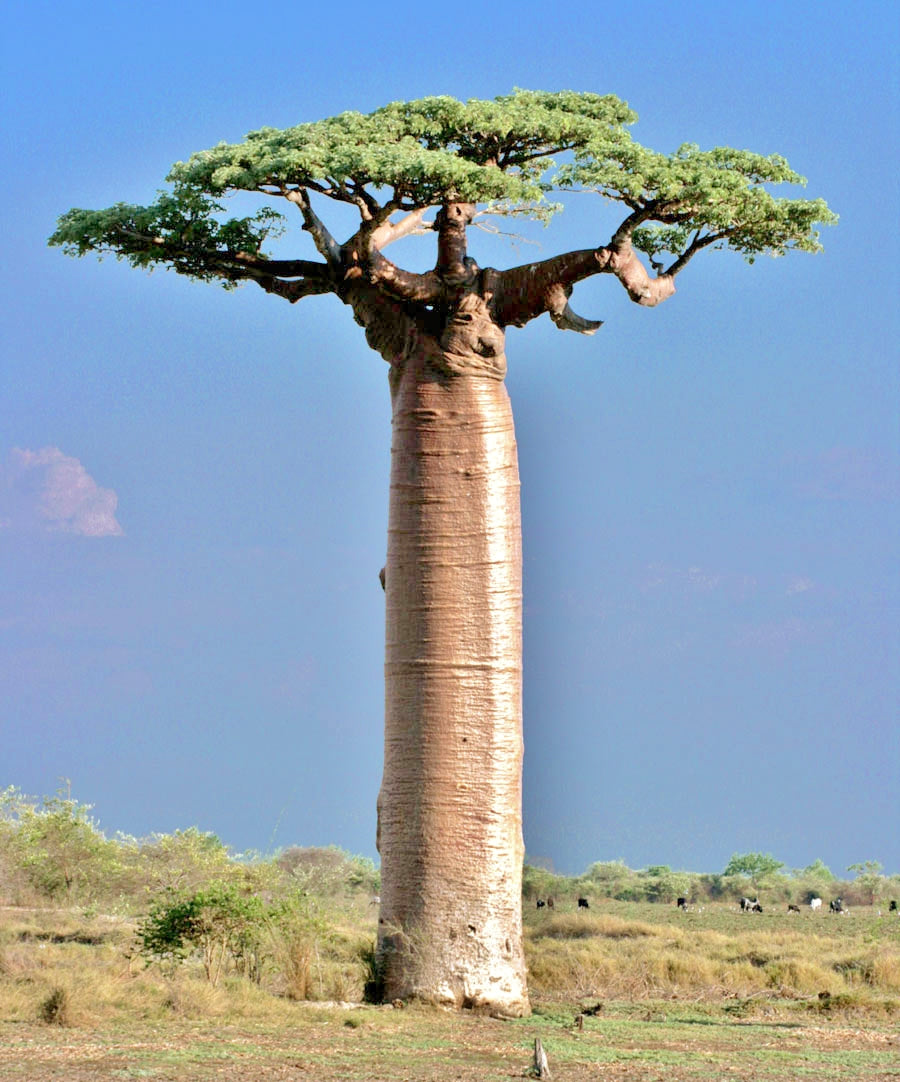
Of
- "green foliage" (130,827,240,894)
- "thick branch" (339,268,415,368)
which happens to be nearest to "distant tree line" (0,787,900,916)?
"green foliage" (130,827,240,894)

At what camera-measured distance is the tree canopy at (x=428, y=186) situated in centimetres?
994

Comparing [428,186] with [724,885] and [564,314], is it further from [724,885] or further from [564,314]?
[724,885]

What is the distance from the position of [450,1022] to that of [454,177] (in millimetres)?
5622

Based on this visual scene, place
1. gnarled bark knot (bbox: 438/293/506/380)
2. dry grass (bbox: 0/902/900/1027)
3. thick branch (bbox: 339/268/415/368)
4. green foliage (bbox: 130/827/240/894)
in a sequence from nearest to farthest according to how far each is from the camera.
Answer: dry grass (bbox: 0/902/900/1027) < gnarled bark knot (bbox: 438/293/506/380) < thick branch (bbox: 339/268/415/368) < green foliage (bbox: 130/827/240/894)

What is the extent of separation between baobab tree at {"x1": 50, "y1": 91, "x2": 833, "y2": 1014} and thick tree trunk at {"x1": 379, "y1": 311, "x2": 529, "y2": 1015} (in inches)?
0.5

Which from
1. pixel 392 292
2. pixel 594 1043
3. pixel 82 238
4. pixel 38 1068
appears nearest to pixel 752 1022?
pixel 594 1043

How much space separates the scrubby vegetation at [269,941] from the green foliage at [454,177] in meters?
4.97

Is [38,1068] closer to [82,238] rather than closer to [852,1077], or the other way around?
[852,1077]

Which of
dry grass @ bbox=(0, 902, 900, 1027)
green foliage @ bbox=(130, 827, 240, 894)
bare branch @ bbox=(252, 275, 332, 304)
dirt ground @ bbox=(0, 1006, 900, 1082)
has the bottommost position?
dirt ground @ bbox=(0, 1006, 900, 1082)

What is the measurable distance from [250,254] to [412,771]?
4253mm

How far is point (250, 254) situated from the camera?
11133 mm

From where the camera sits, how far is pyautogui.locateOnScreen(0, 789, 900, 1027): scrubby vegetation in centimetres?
955

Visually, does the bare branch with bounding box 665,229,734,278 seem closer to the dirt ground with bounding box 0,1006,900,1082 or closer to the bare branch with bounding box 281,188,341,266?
the bare branch with bounding box 281,188,341,266

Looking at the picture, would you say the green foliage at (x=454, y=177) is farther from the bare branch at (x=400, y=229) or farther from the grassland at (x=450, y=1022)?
the grassland at (x=450, y=1022)
